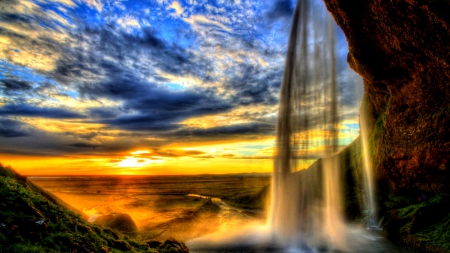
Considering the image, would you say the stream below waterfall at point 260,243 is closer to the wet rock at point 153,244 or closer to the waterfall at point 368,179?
the waterfall at point 368,179

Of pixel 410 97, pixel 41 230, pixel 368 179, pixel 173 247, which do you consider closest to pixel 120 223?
pixel 173 247

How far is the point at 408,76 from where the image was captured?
15.9 meters

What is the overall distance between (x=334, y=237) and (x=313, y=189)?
13.5 meters

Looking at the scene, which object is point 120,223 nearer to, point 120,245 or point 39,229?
point 120,245

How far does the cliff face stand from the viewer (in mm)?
11359

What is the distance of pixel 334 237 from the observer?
15.7 meters

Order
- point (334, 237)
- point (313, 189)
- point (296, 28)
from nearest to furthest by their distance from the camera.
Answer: point (334, 237), point (296, 28), point (313, 189)

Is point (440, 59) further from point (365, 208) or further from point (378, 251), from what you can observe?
point (365, 208)

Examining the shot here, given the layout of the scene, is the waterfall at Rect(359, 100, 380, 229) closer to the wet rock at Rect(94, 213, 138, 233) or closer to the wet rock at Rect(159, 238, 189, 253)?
the wet rock at Rect(159, 238, 189, 253)

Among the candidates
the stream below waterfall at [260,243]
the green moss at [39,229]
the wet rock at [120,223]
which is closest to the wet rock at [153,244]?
the green moss at [39,229]

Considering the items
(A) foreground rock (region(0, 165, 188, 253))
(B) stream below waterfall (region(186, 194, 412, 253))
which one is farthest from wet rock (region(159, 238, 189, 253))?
(B) stream below waterfall (region(186, 194, 412, 253))

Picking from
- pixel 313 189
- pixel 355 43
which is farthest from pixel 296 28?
pixel 313 189

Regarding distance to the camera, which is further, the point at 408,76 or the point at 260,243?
the point at 408,76

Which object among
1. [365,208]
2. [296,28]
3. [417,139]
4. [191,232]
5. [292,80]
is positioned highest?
[296,28]
